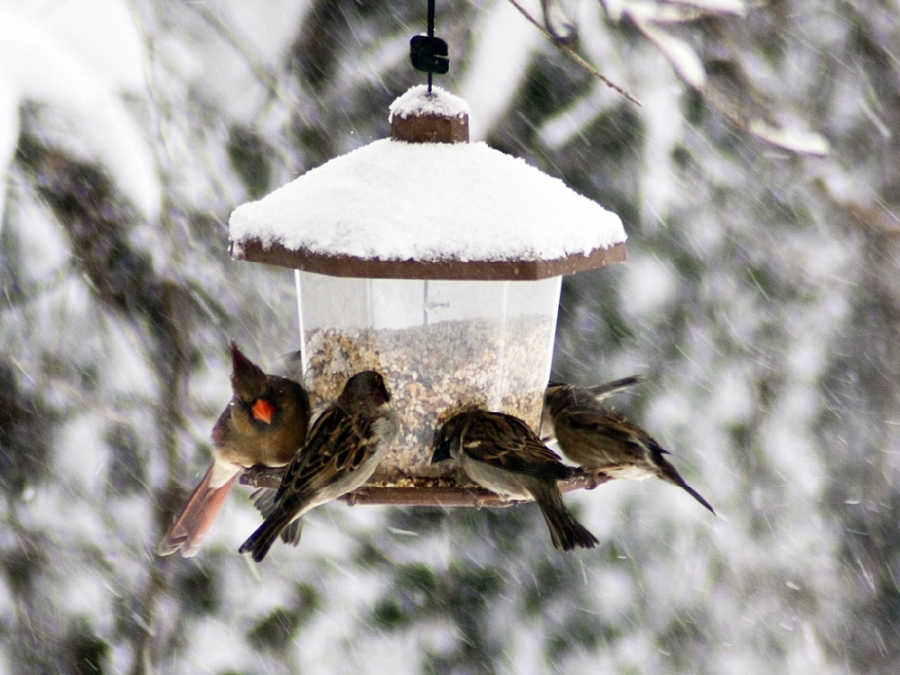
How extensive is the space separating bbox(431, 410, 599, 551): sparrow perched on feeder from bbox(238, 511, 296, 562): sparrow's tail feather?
50 centimetres

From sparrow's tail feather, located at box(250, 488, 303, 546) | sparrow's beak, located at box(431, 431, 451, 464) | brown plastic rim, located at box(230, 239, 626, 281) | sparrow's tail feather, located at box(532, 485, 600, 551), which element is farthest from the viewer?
sparrow's tail feather, located at box(250, 488, 303, 546)

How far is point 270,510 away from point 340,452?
35 centimetres

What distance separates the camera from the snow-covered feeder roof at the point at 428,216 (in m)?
2.45

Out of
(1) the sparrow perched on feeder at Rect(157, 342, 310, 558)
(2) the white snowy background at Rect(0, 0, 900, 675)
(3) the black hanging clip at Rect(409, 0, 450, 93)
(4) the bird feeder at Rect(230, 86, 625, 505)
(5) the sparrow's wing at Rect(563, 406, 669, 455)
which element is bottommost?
(2) the white snowy background at Rect(0, 0, 900, 675)

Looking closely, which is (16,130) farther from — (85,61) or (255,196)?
(255,196)

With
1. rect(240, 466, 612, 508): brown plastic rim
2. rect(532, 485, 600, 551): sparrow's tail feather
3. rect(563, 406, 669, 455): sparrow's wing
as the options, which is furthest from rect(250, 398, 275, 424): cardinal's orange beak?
rect(563, 406, 669, 455): sparrow's wing

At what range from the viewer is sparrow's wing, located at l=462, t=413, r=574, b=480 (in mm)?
2686

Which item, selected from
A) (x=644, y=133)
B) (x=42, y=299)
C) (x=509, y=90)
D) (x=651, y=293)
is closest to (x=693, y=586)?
(x=651, y=293)

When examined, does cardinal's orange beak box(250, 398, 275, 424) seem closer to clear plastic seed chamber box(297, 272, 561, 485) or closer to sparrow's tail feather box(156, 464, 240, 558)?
clear plastic seed chamber box(297, 272, 561, 485)

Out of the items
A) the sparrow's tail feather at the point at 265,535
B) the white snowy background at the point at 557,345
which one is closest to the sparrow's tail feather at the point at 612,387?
the sparrow's tail feather at the point at 265,535

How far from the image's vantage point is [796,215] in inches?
222

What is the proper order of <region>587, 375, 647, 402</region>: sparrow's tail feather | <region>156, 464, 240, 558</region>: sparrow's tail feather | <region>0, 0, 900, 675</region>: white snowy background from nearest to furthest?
<region>156, 464, 240, 558</region>: sparrow's tail feather
<region>587, 375, 647, 402</region>: sparrow's tail feather
<region>0, 0, 900, 675</region>: white snowy background

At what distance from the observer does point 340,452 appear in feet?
8.86

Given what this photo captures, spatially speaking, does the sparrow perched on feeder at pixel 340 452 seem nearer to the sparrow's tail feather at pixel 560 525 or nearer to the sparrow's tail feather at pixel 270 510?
the sparrow's tail feather at pixel 270 510
